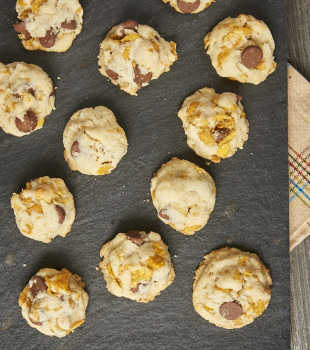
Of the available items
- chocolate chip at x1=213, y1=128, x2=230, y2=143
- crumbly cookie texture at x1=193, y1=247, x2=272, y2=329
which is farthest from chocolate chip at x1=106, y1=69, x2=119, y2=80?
crumbly cookie texture at x1=193, y1=247, x2=272, y2=329

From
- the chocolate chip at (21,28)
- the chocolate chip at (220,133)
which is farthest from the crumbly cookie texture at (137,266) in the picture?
the chocolate chip at (21,28)

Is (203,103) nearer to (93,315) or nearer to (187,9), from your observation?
(187,9)

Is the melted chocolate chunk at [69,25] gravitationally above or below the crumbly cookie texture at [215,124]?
above

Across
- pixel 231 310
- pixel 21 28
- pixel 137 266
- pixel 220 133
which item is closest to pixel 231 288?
pixel 231 310

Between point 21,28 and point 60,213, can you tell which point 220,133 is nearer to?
point 60,213

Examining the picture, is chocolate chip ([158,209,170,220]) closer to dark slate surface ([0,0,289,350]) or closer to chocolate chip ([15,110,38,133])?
dark slate surface ([0,0,289,350])

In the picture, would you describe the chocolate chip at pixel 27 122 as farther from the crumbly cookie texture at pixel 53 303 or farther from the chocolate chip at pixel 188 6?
the chocolate chip at pixel 188 6
